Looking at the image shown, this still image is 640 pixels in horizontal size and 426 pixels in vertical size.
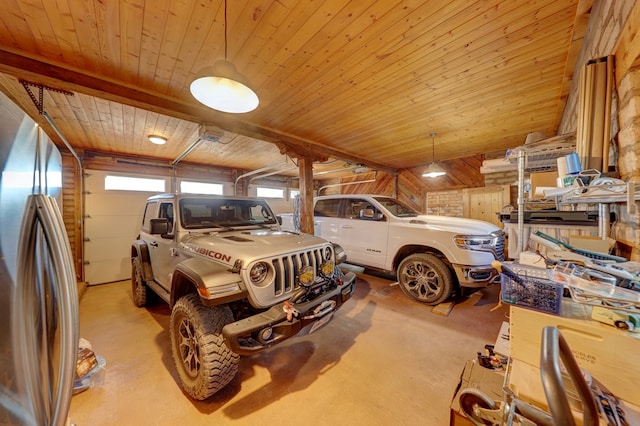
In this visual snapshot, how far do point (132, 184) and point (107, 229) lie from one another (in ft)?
4.06

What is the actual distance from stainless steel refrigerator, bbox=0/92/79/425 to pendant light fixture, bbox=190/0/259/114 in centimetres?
96

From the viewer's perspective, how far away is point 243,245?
2139 millimetres

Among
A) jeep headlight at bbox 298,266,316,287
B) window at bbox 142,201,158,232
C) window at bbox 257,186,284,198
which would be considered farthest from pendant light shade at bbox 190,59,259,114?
window at bbox 257,186,284,198

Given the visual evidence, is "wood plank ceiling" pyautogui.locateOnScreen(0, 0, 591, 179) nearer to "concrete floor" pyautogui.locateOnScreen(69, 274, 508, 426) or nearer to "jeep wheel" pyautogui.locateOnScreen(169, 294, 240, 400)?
"jeep wheel" pyautogui.locateOnScreen(169, 294, 240, 400)

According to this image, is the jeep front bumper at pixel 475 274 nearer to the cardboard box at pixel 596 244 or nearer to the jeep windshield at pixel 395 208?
the jeep windshield at pixel 395 208

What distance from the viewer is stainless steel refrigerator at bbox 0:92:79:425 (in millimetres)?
596

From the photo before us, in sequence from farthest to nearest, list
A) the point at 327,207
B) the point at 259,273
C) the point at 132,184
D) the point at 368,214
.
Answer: the point at 132,184 < the point at 327,207 < the point at 368,214 < the point at 259,273

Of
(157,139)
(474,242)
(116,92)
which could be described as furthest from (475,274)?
(157,139)

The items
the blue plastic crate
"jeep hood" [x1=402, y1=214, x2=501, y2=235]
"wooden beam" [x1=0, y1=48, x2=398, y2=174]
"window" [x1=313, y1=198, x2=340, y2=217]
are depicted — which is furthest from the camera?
"window" [x1=313, y1=198, x2=340, y2=217]

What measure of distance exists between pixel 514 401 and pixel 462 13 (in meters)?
2.50

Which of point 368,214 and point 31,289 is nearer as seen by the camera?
point 31,289

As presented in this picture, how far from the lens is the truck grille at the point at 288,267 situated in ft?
6.52

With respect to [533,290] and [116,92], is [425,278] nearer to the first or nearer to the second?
[533,290]

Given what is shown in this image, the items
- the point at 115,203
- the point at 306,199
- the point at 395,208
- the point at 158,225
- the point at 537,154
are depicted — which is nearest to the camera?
the point at 158,225
